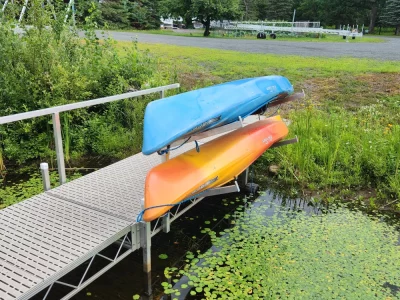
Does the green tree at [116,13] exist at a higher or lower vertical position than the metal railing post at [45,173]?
higher

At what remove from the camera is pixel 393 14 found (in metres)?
37.8

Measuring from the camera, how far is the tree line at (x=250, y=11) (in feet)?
97.7

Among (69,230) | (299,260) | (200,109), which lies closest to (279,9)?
(200,109)

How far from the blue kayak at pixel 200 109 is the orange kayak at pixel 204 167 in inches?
9.9

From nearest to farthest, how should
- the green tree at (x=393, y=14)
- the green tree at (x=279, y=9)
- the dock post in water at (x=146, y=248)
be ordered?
the dock post in water at (x=146, y=248) < the green tree at (x=393, y=14) < the green tree at (x=279, y=9)

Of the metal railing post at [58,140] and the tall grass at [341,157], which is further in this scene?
the tall grass at [341,157]

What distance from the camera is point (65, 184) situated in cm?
373

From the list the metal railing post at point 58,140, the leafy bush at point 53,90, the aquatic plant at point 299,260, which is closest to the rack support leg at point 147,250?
the aquatic plant at point 299,260

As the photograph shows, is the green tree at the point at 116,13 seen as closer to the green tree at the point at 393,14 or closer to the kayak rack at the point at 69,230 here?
the green tree at the point at 393,14

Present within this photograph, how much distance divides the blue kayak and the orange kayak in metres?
0.25

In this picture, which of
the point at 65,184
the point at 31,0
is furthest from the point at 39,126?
the point at 65,184

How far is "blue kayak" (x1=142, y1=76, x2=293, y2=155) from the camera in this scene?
2938 millimetres

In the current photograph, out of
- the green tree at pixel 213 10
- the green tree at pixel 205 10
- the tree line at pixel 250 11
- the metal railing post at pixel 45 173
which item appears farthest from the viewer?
the tree line at pixel 250 11

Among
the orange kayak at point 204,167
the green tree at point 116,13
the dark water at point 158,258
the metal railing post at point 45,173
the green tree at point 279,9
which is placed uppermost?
the green tree at point 279,9
